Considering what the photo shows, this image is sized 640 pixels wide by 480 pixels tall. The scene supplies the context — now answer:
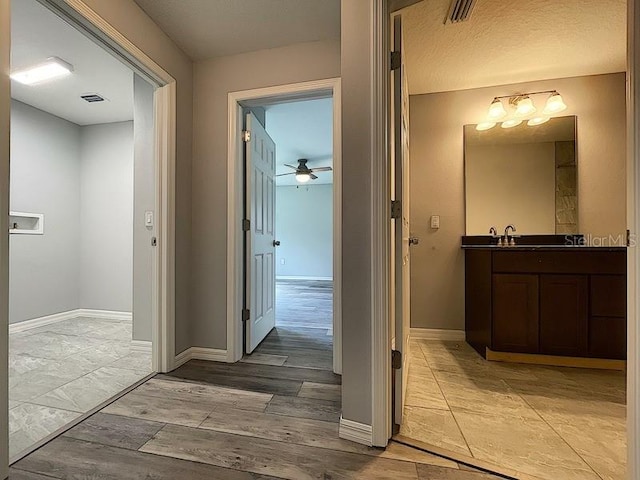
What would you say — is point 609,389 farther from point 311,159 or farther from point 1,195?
point 311,159

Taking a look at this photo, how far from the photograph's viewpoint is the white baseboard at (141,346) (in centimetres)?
239

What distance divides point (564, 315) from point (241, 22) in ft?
9.83

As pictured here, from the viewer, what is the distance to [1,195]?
1.11 m

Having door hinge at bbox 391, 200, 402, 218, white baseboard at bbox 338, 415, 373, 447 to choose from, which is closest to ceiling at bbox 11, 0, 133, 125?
door hinge at bbox 391, 200, 402, 218

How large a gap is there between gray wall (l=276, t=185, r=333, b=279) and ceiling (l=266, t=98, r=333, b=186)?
5.75 ft

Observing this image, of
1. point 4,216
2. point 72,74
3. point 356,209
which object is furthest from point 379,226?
point 72,74

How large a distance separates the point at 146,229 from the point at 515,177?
3.29 m

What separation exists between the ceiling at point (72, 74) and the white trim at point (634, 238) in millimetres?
2932

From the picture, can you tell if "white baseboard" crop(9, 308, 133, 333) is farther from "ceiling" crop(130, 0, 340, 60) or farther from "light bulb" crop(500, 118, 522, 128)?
"light bulb" crop(500, 118, 522, 128)

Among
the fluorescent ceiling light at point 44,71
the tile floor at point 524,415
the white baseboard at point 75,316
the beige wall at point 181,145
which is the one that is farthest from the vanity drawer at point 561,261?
the white baseboard at point 75,316

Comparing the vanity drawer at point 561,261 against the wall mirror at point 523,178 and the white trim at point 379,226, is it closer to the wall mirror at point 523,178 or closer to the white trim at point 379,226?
the wall mirror at point 523,178

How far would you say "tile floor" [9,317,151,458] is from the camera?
1452mm

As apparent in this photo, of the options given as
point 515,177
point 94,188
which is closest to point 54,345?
point 94,188

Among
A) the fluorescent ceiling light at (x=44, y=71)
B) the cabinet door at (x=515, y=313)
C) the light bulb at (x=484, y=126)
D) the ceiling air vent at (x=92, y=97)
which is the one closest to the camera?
the cabinet door at (x=515, y=313)
